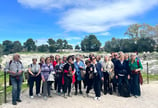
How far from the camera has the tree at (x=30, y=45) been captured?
5910 cm

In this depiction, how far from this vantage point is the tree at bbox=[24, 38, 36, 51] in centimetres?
5910

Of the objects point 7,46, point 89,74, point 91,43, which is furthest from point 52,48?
point 89,74

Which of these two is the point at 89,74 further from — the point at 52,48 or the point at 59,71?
the point at 52,48

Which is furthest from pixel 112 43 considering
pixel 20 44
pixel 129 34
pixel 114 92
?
pixel 114 92

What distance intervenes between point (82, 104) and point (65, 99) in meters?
0.80

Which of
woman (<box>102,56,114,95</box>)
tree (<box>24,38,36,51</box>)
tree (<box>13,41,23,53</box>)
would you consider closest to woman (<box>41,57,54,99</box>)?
woman (<box>102,56,114,95</box>)

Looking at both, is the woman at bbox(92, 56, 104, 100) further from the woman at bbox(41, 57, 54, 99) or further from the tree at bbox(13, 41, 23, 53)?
the tree at bbox(13, 41, 23, 53)

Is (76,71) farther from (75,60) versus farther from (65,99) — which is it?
(65,99)

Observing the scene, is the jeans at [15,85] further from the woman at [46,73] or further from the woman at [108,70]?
the woman at [108,70]

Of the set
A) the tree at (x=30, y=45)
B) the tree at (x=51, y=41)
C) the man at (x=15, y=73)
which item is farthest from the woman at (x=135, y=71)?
the tree at (x=30, y=45)

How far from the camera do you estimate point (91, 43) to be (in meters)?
55.2

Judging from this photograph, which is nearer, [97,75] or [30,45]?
[97,75]

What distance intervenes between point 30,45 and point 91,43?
2293cm

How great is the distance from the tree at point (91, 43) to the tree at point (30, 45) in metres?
18.6
